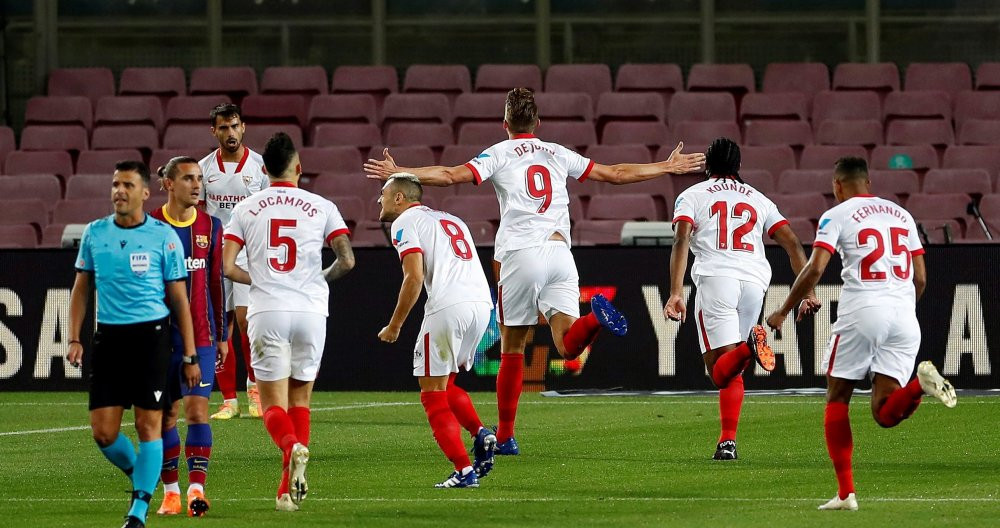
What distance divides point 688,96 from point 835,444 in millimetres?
12959

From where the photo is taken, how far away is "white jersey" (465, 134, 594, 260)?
35.8 ft

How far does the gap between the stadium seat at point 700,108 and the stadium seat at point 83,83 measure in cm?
750

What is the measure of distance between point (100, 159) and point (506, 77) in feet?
17.5

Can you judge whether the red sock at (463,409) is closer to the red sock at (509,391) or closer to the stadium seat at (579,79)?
the red sock at (509,391)

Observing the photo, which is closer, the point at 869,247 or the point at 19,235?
the point at 869,247

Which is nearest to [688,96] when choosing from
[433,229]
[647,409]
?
[647,409]

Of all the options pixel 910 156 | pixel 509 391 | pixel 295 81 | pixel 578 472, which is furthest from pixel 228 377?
pixel 910 156

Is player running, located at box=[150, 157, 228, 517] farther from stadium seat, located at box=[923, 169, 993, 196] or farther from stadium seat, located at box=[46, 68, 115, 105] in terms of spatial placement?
stadium seat, located at box=[46, 68, 115, 105]

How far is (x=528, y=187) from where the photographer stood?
10.9 metres

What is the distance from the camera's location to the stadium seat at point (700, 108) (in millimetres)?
20625

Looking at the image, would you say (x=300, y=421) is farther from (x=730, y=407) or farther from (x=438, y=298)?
(x=730, y=407)

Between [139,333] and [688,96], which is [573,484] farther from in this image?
[688,96]

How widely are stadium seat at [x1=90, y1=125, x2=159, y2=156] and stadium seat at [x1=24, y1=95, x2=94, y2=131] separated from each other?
0.56 metres

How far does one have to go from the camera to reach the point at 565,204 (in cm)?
1108
